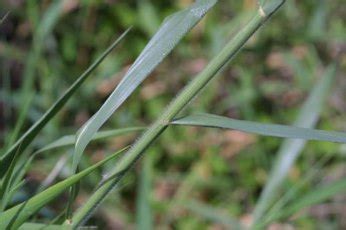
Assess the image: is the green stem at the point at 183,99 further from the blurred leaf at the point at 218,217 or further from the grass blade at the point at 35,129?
the blurred leaf at the point at 218,217

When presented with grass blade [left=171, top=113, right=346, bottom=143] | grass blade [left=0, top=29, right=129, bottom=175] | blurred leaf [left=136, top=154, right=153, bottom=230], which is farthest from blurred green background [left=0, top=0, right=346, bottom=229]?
grass blade [left=171, top=113, right=346, bottom=143]

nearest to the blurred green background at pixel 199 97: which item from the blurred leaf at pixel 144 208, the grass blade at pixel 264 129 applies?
the blurred leaf at pixel 144 208

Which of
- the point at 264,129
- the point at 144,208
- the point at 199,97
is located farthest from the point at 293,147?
the point at 199,97

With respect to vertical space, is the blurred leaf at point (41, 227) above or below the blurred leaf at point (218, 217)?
below

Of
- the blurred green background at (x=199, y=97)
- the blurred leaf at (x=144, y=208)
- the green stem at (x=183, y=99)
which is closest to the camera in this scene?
the green stem at (x=183, y=99)

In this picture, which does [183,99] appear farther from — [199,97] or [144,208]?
[199,97]

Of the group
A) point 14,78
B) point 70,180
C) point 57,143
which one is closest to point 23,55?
point 14,78
